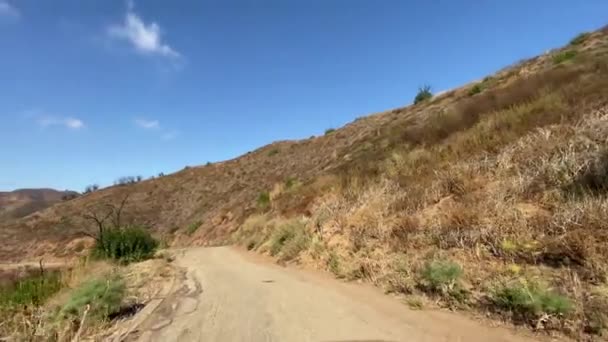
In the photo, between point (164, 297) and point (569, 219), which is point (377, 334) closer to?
point (569, 219)

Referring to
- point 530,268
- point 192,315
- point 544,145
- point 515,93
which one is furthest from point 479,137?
point 192,315

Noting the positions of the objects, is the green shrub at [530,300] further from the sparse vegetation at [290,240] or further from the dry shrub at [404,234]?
the sparse vegetation at [290,240]

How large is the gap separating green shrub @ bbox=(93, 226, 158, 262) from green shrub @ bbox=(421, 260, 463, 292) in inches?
454

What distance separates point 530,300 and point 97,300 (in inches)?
243

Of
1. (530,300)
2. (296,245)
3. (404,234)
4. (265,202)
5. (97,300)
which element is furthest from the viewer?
(265,202)

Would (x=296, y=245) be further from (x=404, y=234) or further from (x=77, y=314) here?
(x=77, y=314)

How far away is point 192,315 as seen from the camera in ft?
22.2

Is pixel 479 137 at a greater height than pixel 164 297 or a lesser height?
greater

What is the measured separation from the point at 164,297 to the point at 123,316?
147 centimetres

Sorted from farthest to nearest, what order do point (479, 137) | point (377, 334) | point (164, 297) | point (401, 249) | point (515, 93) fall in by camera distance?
point (515, 93) < point (479, 137) < point (401, 249) < point (164, 297) < point (377, 334)

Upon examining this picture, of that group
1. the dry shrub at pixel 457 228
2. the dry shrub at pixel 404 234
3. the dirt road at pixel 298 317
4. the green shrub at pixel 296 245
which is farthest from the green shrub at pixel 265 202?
the dry shrub at pixel 457 228

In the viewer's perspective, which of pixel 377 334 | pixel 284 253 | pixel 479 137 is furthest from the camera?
pixel 284 253

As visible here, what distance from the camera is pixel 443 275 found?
6.59 metres

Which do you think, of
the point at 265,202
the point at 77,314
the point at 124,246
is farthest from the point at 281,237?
the point at 265,202
